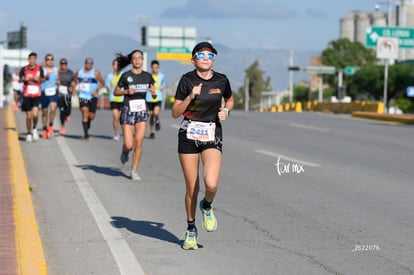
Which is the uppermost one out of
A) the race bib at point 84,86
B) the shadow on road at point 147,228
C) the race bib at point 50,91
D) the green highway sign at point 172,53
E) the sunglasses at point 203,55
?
the green highway sign at point 172,53

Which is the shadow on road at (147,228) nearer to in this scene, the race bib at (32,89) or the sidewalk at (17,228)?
the sidewalk at (17,228)

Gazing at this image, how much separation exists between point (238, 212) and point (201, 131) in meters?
2.51

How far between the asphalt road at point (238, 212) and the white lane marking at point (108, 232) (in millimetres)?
14

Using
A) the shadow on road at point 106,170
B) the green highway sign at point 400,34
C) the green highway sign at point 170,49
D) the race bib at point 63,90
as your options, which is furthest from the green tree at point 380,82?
the shadow on road at point 106,170

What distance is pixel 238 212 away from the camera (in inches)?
403

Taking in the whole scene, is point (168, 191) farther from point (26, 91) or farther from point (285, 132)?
point (285, 132)

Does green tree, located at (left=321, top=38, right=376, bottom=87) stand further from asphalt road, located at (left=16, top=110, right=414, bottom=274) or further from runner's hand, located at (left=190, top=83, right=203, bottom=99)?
runner's hand, located at (left=190, top=83, right=203, bottom=99)

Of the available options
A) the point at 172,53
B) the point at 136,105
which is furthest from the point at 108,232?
the point at 172,53

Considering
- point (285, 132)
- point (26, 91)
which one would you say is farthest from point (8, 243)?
point (285, 132)

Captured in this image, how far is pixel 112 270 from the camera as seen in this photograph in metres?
7.05

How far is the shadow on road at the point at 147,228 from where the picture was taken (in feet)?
28.2

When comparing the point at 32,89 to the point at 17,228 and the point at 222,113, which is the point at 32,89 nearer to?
the point at 17,228

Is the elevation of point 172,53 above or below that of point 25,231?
above

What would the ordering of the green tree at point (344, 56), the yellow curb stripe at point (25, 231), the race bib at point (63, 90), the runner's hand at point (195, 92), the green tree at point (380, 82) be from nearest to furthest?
the yellow curb stripe at point (25, 231) → the runner's hand at point (195, 92) → the race bib at point (63, 90) → the green tree at point (380, 82) → the green tree at point (344, 56)
